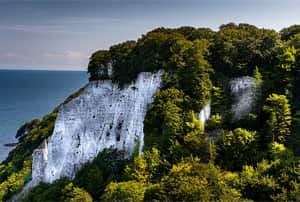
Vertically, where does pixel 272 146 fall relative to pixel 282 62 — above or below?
below

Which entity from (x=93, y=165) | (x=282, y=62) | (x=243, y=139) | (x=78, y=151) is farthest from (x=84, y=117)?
(x=282, y=62)

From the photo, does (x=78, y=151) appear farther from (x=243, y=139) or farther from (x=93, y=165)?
(x=243, y=139)

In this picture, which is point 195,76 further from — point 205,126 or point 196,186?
point 196,186

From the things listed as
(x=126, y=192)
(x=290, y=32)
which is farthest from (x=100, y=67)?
(x=290, y=32)

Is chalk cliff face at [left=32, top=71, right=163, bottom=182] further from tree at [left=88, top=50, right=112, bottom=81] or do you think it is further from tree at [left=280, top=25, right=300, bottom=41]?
tree at [left=280, top=25, right=300, bottom=41]

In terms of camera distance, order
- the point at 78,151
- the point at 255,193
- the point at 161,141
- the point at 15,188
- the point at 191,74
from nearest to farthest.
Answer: the point at 255,193, the point at 161,141, the point at 191,74, the point at 78,151, the point at 15,188

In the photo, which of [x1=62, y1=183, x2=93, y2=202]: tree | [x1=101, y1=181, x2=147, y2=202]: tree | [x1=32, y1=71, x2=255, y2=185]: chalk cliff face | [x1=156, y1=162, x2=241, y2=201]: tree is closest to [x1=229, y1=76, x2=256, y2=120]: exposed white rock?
[x1=32, y1=71, x2=255, y2=185]: chalk cliff face

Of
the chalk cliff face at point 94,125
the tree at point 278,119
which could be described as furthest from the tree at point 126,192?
the tree at point 278,119
